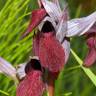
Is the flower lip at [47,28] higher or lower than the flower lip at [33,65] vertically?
higher

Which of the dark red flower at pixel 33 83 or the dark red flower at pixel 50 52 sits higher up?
the dark red flower at pixel 50 52

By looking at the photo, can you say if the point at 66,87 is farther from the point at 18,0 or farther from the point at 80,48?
the point at 18,0

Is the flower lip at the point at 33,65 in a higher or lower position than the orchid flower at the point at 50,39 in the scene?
lower

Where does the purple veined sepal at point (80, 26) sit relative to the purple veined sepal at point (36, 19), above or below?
below

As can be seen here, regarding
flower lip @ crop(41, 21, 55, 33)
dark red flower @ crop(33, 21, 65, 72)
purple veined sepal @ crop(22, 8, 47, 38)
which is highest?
purple veined sepal @ crop(22, 8, 47, 38)

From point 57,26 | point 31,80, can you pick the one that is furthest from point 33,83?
point 57,26

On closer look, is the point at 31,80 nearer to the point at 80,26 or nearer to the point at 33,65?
the point at 33,65

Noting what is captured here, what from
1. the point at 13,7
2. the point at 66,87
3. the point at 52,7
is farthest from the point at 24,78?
the point at 66,87

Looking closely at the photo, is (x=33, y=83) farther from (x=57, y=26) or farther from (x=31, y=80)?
(x=57, y=26)

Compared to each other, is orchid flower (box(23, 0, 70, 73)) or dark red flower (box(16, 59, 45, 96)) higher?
orchid flower (box(23, 0, 70, 73))

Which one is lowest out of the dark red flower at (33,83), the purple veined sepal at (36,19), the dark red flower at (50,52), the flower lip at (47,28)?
the dark red flower at (33,83)

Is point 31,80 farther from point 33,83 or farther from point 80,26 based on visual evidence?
point 80,26

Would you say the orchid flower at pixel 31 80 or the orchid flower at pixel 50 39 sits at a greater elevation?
the orchid flower at pixel 50 39
